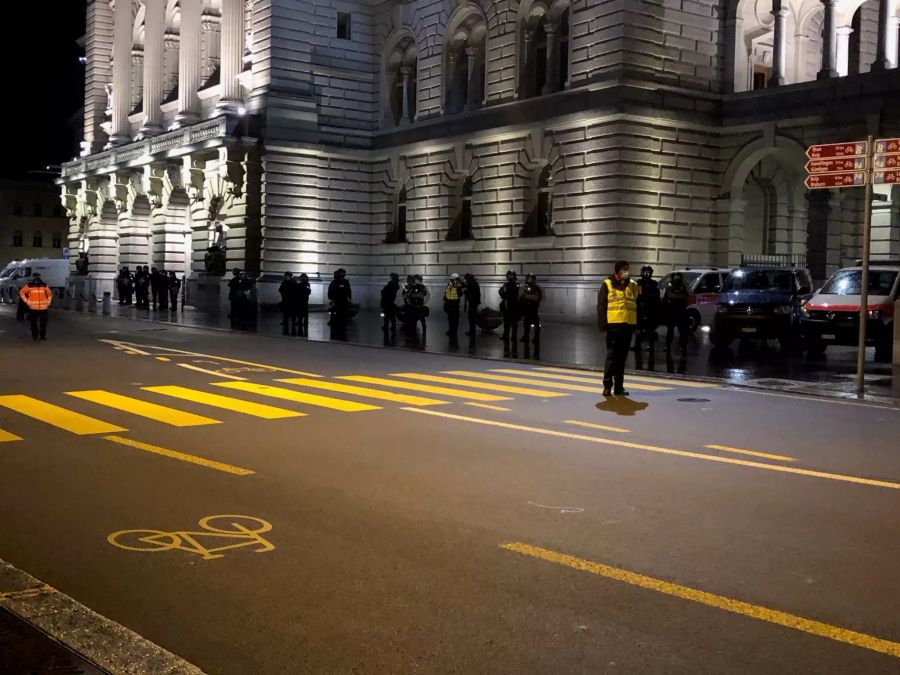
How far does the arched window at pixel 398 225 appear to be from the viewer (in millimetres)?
46750

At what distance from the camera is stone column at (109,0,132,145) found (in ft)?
200

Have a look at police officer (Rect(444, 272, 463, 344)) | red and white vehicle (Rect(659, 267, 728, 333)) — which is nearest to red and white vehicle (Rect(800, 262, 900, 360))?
red and white vehicle (Rect(659, 267, 728, 333))

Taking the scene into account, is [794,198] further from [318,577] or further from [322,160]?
[318,577]

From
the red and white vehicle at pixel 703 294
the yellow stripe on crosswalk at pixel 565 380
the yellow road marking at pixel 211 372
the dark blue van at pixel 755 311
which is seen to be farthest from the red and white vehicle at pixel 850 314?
the yellow road marking at pixel 211 372

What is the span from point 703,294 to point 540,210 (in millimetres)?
11507

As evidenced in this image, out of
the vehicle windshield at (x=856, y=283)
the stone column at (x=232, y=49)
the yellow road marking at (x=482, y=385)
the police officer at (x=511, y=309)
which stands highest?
the stone column at (x=232, y=49)

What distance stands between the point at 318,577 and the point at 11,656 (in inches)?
70.4

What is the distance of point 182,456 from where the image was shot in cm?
945

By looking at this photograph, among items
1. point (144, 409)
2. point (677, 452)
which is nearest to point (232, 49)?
point (144, 409)

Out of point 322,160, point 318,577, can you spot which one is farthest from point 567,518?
point 322,160

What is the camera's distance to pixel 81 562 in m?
6.04

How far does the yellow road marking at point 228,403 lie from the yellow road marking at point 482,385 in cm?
365

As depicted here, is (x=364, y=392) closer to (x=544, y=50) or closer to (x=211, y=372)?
(x=211, y=372)

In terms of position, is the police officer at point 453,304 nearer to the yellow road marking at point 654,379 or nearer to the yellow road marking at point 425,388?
the yellow road marking at point 654,379
